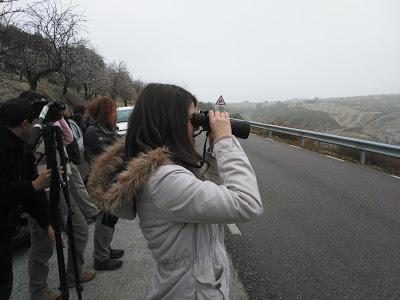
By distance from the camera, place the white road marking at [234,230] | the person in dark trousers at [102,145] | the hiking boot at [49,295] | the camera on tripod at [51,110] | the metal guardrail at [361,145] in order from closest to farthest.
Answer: the camera on tripod at [51,110]
the hiking boot at [49,295]
the person in dark trousers at [102,145]
the white road marking at [234,230]
the metal guardrail at [361,145]

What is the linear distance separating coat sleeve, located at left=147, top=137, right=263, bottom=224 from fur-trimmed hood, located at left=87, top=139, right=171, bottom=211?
0.04 meters

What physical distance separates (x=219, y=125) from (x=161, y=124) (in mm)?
260

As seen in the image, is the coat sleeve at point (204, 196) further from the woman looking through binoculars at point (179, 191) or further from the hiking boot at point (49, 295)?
the hiking boot at point (49, 295)

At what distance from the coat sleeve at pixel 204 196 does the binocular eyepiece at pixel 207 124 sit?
0.22 metres

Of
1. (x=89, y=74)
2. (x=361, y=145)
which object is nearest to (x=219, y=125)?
(x=361, y=145)

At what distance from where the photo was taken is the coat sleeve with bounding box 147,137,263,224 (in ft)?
4.63

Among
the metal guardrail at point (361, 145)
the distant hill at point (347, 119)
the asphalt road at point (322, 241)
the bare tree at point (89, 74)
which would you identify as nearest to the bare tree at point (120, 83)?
the bare tree at point (89, 74)

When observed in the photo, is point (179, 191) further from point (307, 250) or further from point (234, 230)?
point (234, 230)

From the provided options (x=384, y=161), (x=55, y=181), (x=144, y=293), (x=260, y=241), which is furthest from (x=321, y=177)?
(x=55, y=181)

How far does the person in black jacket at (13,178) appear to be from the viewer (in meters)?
2.35

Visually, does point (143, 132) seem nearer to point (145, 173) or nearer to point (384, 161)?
point (145, 173)

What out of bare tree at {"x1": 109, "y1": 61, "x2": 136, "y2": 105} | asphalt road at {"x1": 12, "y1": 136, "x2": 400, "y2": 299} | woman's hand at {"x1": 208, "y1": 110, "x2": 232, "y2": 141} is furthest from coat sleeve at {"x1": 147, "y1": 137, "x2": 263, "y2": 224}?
bare tree at {"x1": 109, "y1": 61, "x2": 136, "y2": 105}

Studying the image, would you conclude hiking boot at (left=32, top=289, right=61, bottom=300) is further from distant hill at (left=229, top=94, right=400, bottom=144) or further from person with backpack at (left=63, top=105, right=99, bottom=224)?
distant hill at (left=229, top=94, right=400, bottom=144)

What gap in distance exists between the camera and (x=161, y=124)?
1.55 m
